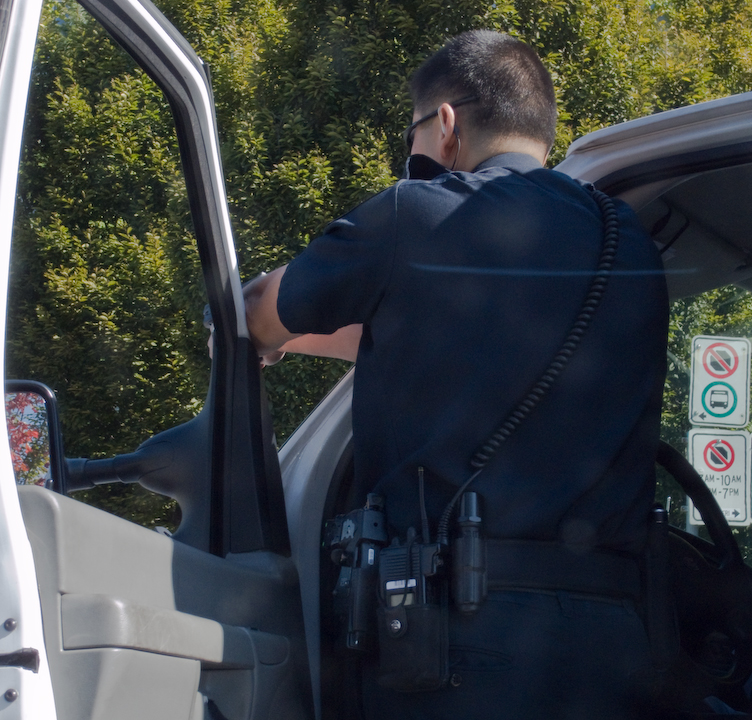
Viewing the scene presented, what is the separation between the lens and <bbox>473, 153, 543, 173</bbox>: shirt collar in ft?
5.47

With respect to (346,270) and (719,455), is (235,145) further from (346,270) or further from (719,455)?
(346,270)

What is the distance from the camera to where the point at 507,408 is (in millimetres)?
1462

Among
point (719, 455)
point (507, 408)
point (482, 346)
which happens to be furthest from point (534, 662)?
point (719, 455)

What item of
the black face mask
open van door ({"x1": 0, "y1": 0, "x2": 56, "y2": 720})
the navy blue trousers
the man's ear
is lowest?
the navy blue trousers

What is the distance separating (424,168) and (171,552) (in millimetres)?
891

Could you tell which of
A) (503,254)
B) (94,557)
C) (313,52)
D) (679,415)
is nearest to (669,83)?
(313,52)

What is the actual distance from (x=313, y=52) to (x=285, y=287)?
7520 millimetres

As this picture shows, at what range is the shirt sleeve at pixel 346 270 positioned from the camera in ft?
4.80

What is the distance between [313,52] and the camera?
8477 millimetres

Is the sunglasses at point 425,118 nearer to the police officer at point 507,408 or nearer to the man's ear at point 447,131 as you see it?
the man's ear at point 447,131

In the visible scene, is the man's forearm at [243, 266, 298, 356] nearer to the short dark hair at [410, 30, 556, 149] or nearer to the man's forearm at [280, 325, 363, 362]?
the man's forearm at [280, 325, 363, 362]

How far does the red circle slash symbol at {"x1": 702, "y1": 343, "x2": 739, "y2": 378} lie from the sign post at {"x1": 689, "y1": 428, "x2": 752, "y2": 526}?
15 cm

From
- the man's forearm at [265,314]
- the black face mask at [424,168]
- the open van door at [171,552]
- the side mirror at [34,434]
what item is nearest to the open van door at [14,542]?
the open van door at [171,552]

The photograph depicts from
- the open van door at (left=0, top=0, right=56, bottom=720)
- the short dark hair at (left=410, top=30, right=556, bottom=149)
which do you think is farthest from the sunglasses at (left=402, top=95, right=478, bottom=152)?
the open van door at (left=0, top=0, right=56, bottom=720)
